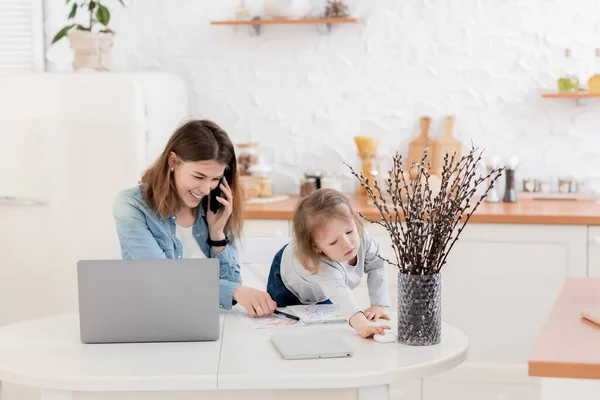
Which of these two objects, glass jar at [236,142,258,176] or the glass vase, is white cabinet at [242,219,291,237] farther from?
the glass vase

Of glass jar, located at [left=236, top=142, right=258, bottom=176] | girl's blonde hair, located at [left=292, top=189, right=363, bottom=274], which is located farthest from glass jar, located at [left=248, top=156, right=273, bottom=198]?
girl's blonde hair, located at [left=292, top=189, right=363, bottom=274]

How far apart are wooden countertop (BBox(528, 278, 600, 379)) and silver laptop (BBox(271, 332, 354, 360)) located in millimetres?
447

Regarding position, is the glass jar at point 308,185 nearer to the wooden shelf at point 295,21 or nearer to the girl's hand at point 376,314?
the wooden shelf at point 295,21

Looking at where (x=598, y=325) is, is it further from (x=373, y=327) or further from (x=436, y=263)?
(x=373, y=327)

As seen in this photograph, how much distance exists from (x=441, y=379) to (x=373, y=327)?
64.1 inches

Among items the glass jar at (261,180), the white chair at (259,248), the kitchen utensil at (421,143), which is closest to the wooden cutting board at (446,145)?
the kitchen utensil at (421,143)

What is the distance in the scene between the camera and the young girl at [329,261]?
240 cm

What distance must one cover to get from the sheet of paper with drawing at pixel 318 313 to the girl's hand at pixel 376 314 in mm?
68

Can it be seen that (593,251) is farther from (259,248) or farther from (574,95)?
(259,248)

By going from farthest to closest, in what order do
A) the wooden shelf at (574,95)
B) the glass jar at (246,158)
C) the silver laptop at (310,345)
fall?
the glass jar at (246,158)
the wooden shelf at (574,95)
the silver laptop at (310,345)

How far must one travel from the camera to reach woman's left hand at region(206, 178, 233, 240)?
271 centimetres

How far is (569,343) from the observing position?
1.73 meters

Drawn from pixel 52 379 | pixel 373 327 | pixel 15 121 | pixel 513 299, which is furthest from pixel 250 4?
pixel 52 379

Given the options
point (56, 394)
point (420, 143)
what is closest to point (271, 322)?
point (56, 394)
